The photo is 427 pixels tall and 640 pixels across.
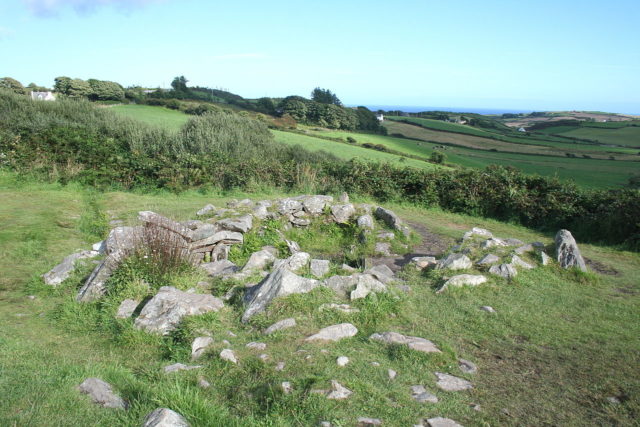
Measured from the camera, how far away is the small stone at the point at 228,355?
484 cm

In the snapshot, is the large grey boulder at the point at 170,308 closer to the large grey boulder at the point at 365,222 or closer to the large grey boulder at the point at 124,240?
the large grey boulder at the point at 124,240

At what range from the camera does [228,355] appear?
4.90 m

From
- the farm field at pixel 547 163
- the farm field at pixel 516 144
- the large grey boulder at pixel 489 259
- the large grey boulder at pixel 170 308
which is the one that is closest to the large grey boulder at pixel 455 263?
the large grey boulder at pixel 489 259

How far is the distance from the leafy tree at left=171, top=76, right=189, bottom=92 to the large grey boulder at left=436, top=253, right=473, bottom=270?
208 feet

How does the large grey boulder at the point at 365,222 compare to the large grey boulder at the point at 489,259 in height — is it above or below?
below

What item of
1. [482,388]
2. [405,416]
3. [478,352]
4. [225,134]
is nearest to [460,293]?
[478,352]

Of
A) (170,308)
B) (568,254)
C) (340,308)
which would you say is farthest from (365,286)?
(568,254)

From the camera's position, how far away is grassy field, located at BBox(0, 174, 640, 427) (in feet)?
12.5

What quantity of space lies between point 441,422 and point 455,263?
469 centimetres

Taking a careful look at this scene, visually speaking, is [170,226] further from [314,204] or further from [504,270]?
[504,270]

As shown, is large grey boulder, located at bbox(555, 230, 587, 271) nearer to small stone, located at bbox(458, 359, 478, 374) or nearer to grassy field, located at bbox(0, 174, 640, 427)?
grassy field, located at bbox(0, 174, 640, 427)

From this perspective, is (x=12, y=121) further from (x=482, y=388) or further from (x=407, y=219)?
(x=482, y=388)

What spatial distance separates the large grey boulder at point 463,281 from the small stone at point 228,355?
12.7 ft

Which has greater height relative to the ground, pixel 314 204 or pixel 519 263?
pixel 314 204
